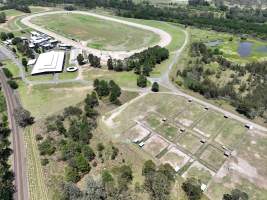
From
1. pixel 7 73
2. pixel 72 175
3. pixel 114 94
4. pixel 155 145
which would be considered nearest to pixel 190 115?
pixel 155 145

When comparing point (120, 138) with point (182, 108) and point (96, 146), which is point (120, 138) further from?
point (182, 108)

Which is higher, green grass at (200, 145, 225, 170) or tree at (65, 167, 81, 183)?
green grass at (200, 145, 225, 170)

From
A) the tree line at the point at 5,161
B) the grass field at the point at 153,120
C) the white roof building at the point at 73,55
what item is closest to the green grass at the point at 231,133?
the grass field at the point at 153,120

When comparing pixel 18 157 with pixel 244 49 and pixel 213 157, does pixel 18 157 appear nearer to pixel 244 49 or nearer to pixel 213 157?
pixel 213 157

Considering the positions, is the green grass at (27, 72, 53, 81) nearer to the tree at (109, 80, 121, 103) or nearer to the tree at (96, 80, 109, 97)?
the tree at (96, 80, 109, 97)

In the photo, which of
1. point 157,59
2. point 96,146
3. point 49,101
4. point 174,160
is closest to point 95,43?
point 157,59

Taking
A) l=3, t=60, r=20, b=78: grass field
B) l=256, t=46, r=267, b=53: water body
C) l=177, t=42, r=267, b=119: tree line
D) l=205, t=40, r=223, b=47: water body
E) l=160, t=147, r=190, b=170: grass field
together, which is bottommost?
l=3, t=60, r=20, b=78: grass field

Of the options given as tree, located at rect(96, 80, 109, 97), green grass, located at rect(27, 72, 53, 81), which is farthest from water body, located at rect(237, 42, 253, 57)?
green grass, located at rect(27, 72, 53, 81)
